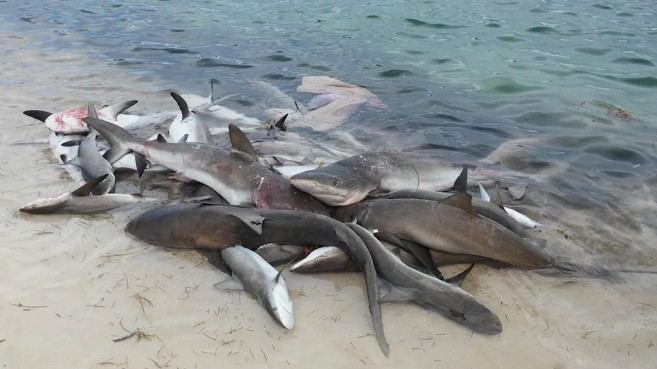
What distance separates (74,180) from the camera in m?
5.44

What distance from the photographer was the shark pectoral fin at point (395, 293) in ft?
11.6

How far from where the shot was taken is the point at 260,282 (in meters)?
3.59

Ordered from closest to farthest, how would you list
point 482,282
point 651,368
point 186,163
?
point 651,368 < point 482,282 < point 186,163

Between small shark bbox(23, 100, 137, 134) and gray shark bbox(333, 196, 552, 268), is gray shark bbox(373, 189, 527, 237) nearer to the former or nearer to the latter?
gray shark bbox(333, 196, 552, 268)

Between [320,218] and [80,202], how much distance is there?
2336mm

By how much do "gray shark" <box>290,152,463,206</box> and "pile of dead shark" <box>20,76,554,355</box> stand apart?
0.01 metres

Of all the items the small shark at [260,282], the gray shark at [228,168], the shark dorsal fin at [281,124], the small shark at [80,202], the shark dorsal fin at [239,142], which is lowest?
the shark dorsal fin at [281,124]

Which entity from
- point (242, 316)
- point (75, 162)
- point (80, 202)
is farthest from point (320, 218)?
point (75, 162)

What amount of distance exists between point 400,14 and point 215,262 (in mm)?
13058

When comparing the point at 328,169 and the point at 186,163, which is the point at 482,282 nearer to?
the point at 328,169

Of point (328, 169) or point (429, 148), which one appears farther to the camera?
point (429, 148)

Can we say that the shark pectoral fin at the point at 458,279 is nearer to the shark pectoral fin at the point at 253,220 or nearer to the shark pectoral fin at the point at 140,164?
the shark pectoral fin at the point at 253,220

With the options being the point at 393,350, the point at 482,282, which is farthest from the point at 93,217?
the point at 482,282

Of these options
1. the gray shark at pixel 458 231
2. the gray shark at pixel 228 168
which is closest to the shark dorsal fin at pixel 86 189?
the gray shark at pixel 228 168
